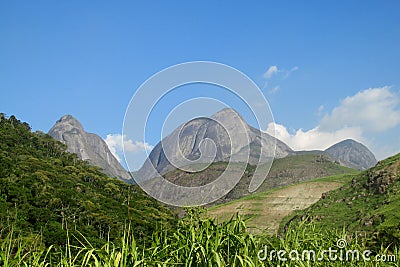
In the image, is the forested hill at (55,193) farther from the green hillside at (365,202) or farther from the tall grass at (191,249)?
the green hillside at (365,202)

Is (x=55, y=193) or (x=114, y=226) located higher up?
(x=55, y=193)

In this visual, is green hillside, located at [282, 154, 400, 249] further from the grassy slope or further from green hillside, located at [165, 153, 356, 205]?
green hillside, located at [165, 153, 356, 205]

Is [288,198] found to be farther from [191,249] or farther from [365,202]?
[191,249]

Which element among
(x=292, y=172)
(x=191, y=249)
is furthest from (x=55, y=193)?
(x=292, y=172)

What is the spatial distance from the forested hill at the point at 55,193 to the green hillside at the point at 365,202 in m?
25.3

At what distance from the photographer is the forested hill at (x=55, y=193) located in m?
37.7

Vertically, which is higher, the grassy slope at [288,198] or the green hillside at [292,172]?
the green hillside at [292,172]

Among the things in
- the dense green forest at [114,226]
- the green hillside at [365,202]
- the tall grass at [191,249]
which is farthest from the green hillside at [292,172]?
the tall grass at [191,249]

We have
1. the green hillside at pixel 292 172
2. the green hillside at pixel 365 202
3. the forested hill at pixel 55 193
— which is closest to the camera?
the forested hill at pixel 55 193

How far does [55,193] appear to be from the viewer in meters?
47.2

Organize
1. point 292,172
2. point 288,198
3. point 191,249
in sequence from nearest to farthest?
1. point 191,249
2. point 288,198
3. point 292,172

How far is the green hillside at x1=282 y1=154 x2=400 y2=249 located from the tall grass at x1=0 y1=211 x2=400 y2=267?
2059 inches

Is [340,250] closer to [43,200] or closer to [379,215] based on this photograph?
[43,200]

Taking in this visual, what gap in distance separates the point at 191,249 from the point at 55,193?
1803 inches
